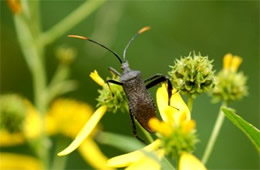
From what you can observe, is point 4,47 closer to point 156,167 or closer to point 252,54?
point 252,54

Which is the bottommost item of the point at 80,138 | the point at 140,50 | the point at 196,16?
the point at 80,138

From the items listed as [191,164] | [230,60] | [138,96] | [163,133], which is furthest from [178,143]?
[230,60]

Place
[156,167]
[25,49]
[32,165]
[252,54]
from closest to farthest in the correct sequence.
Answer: [156,167] < [25,49] < [32,165] < [252,54]

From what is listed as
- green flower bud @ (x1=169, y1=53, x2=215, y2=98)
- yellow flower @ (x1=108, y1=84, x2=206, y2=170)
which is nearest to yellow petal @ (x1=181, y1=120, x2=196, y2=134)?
yellow flower @ (x1=108, y1=84, x2=206, y2=170)

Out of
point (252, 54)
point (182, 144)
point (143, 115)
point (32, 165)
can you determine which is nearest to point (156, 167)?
point (182, 144)

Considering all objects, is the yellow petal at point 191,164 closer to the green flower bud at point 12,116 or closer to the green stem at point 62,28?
the green stem at point 62,28

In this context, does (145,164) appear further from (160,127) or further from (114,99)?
(114,99)
